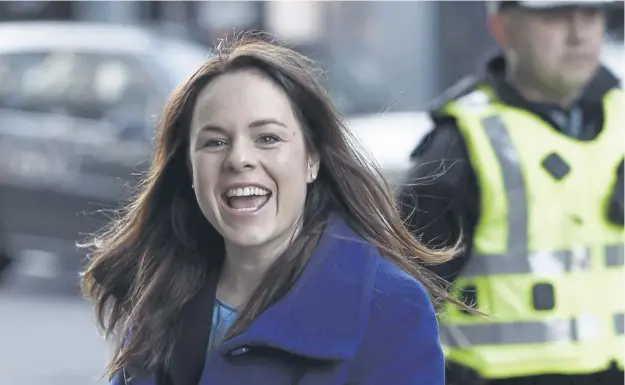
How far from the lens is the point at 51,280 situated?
10672 mm

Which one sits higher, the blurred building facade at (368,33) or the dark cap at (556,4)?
the dark cap at (556,4)

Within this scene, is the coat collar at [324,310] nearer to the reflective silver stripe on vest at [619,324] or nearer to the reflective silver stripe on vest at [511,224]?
the reflective silver stripe on vest at [511,224]

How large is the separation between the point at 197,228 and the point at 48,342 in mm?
6332

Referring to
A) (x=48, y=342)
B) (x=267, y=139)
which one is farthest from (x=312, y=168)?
(x=48, y=342)

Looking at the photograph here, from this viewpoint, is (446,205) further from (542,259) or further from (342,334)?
(342,334)

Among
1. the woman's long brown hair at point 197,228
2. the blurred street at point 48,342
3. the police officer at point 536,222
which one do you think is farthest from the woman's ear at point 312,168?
the blurred street at point 48,342

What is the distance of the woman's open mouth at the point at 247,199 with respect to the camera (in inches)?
102

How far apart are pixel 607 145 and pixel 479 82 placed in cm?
38

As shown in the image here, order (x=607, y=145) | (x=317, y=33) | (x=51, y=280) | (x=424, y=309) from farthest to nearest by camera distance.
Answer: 1. (x=317, y=33)
2. (x=51, y=280)
3. (x=607, y=145)
4. (x=424, y=309)

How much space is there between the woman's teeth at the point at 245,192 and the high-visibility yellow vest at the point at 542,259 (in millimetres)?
989

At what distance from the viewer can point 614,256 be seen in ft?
11.6

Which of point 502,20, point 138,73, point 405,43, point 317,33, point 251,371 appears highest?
point 502,20

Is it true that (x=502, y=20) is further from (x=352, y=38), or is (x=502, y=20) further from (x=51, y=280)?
(x=352, y=38)

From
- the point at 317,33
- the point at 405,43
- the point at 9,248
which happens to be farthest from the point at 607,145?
the point at 317,33
